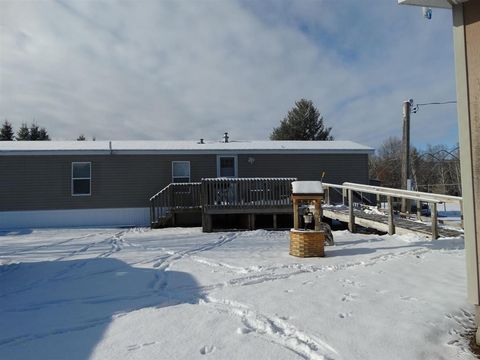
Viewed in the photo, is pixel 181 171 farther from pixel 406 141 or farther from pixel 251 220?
pixel 406 141

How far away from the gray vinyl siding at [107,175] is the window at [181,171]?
15 centimetres

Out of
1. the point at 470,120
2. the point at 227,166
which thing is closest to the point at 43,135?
the point at 227,166

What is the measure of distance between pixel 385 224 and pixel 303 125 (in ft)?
93.5

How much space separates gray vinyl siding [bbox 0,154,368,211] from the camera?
15.3 m

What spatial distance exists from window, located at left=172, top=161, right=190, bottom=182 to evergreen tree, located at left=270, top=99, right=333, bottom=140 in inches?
900

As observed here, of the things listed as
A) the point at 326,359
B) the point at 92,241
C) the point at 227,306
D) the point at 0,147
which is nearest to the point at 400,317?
the point at 326,359

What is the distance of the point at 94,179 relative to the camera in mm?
15586

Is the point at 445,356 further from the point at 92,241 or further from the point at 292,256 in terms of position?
the point at 92,241

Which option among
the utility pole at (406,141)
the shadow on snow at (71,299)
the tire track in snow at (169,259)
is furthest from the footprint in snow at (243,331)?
the utility pole at (406,141)

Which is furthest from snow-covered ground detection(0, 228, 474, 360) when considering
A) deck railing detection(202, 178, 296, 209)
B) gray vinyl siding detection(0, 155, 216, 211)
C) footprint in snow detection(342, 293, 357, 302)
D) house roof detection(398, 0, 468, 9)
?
gray vinyl siding detection(0, 155, 216, 211)

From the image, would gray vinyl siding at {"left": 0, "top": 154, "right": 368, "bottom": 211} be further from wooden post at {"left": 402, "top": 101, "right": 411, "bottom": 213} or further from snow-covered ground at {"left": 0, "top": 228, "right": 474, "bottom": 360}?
snow-covered ground at {"left": 0, "top": 228, "right": 474, "bottom": 360}

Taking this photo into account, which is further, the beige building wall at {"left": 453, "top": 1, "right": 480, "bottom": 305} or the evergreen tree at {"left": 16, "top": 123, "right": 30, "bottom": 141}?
the evergreen tree at {"left": 16, "top": 123, "right": 30, "bottom": 141}

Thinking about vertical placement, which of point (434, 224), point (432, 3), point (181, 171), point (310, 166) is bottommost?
point (434, 224)

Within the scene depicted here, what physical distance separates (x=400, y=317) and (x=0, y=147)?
16.1m
